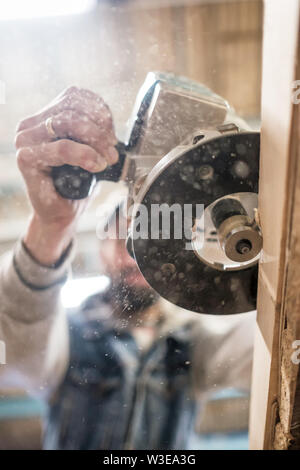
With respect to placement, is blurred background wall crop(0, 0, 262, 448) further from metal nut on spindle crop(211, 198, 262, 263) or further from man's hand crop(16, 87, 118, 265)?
metal nut on spindle crop(211, 198, 262, 263)

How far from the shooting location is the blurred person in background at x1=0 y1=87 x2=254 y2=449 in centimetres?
42

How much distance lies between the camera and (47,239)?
1.75ft

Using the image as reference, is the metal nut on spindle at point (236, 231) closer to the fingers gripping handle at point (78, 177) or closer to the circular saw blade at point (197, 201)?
the circular saw blade at point (197, 201)

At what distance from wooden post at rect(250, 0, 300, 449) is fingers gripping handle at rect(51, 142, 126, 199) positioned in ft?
0.60

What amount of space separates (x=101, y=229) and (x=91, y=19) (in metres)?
0.34

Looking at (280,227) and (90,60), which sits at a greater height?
(90,60)

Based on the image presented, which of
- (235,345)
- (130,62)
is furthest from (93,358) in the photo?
(130,62)

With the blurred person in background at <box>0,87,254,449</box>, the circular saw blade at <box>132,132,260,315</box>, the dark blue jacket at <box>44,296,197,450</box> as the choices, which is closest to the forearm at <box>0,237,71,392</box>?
the blurred person in background at <box>0,87,254,449</box>

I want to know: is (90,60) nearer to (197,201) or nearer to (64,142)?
(64,142)

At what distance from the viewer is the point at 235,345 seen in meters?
0.71

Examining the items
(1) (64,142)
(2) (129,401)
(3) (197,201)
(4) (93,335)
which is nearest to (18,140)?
(1) (64,142)

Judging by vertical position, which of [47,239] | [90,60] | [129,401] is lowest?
[129,401]

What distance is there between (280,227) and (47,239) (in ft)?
1.22
